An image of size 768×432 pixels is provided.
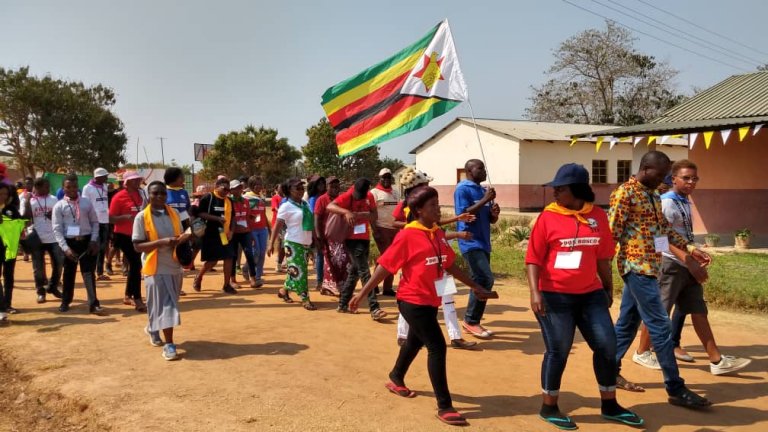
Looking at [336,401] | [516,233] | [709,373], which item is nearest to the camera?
[336,401]

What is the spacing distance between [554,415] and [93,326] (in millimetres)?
5235

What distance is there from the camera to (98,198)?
30.0ft

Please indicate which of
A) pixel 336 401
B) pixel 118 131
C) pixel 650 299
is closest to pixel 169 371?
pixel 336 401

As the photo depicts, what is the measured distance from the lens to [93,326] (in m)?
6.58

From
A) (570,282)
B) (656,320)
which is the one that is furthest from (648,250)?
(570,282)

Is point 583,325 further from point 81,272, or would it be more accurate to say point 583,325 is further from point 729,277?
point 729,277

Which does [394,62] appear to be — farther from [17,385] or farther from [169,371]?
[17,385]

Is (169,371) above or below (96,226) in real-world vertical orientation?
below

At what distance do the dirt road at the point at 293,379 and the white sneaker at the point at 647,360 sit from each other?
0.31 ft

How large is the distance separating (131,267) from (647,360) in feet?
19.9

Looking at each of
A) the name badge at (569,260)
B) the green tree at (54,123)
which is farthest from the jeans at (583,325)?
the green tree at (54,123)

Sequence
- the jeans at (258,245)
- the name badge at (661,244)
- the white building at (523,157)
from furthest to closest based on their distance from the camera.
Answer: the white building at (523,157) → the jeans at (258,245) → the name badge at (661,244)

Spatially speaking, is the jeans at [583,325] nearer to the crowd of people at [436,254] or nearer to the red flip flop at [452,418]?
the crowd of people at [436,254]

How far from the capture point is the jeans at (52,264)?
8.00 metres
